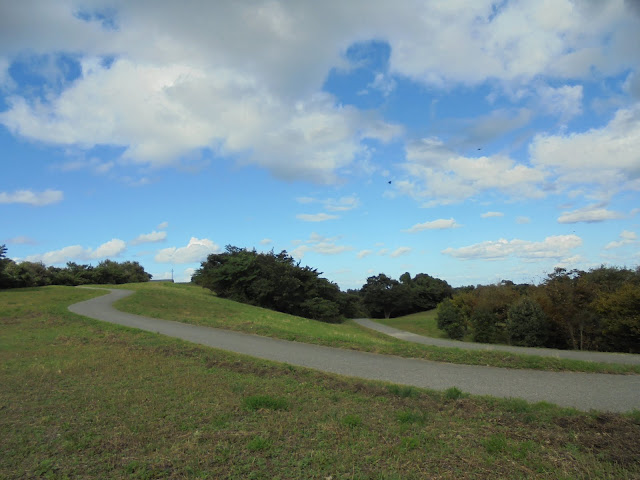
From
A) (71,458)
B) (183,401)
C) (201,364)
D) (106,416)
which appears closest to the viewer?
(71,458)

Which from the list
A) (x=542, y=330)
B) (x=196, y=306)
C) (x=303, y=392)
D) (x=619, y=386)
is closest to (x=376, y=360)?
(x=303, y=392)

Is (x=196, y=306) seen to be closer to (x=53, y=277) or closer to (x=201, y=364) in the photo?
(x=201, y=364)

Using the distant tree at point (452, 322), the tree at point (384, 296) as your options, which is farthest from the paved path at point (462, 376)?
the tree at point (384, 296)

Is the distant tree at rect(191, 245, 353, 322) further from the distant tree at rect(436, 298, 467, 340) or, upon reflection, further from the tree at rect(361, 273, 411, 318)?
the tree at rect(361, 273, 411, 318)

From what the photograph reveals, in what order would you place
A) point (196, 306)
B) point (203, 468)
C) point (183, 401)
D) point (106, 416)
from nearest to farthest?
point (203, 468) < point (106, 416) < point (183, 401) < point (196, 306)

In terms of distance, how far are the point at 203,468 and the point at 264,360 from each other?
5.63m

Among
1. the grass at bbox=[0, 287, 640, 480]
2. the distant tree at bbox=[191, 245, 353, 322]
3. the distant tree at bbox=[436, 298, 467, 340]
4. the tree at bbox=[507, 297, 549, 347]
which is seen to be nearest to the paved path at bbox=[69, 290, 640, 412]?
the grass at bbox=[0, 287, 640, 480]

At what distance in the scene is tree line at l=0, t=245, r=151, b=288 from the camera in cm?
3534

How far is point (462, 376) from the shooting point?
838cm

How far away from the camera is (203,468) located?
4.09 metres

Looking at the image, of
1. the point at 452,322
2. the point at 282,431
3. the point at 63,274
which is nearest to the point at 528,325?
the point at 452,322

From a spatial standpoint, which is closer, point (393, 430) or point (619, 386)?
point (393, 430)

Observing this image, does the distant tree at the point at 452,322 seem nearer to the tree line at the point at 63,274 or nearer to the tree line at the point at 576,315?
the tree line at the point at 576,315

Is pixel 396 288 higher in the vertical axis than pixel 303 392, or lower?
higher
